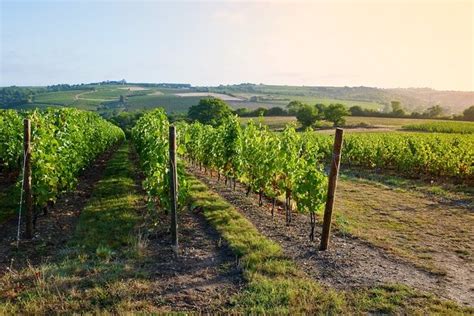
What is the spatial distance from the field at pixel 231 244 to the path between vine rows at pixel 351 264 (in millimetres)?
38

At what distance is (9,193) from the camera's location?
14.7 m

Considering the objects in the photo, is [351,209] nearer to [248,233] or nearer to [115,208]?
[248,233]

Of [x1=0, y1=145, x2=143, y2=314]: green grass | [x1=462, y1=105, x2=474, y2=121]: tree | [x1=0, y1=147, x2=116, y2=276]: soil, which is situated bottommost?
[x1=0, y1=147, x2=116, y2=276]: soil

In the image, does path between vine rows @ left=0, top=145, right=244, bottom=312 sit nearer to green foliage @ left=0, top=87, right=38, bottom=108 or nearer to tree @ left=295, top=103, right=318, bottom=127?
tree @ left=295, top=103, right=318, bottom=127

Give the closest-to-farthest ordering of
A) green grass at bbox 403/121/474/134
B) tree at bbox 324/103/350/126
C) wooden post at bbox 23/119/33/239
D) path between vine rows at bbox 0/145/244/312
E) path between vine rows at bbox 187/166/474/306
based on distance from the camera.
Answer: path between vine rows at bbox 0/145/244/312 < path between vine rows at bbox 187/166/474/306 < wooden post at bbox 23/119/33/239 < green grass at bbox 403/121/474/134 < tree at bbox 324/103/350/126

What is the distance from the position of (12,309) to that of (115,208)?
6.49 meters

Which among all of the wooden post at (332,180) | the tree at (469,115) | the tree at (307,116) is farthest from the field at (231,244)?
the tree at (469,115)

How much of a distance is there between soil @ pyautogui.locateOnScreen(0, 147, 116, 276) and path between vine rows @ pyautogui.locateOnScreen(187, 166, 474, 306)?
4.93 metres

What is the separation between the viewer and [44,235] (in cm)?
991

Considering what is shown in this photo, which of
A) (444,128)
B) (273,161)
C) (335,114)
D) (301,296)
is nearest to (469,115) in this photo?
(444,128)

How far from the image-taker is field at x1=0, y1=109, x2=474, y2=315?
6.59 meters

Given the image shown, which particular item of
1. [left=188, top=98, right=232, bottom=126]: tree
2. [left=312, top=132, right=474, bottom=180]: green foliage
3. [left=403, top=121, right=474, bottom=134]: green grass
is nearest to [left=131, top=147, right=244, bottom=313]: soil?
[left=312, top=132, right=474, bottom=180]: green foliage

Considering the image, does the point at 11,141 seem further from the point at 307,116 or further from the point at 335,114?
the point at 335,114

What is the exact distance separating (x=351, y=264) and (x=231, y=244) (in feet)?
8.39
